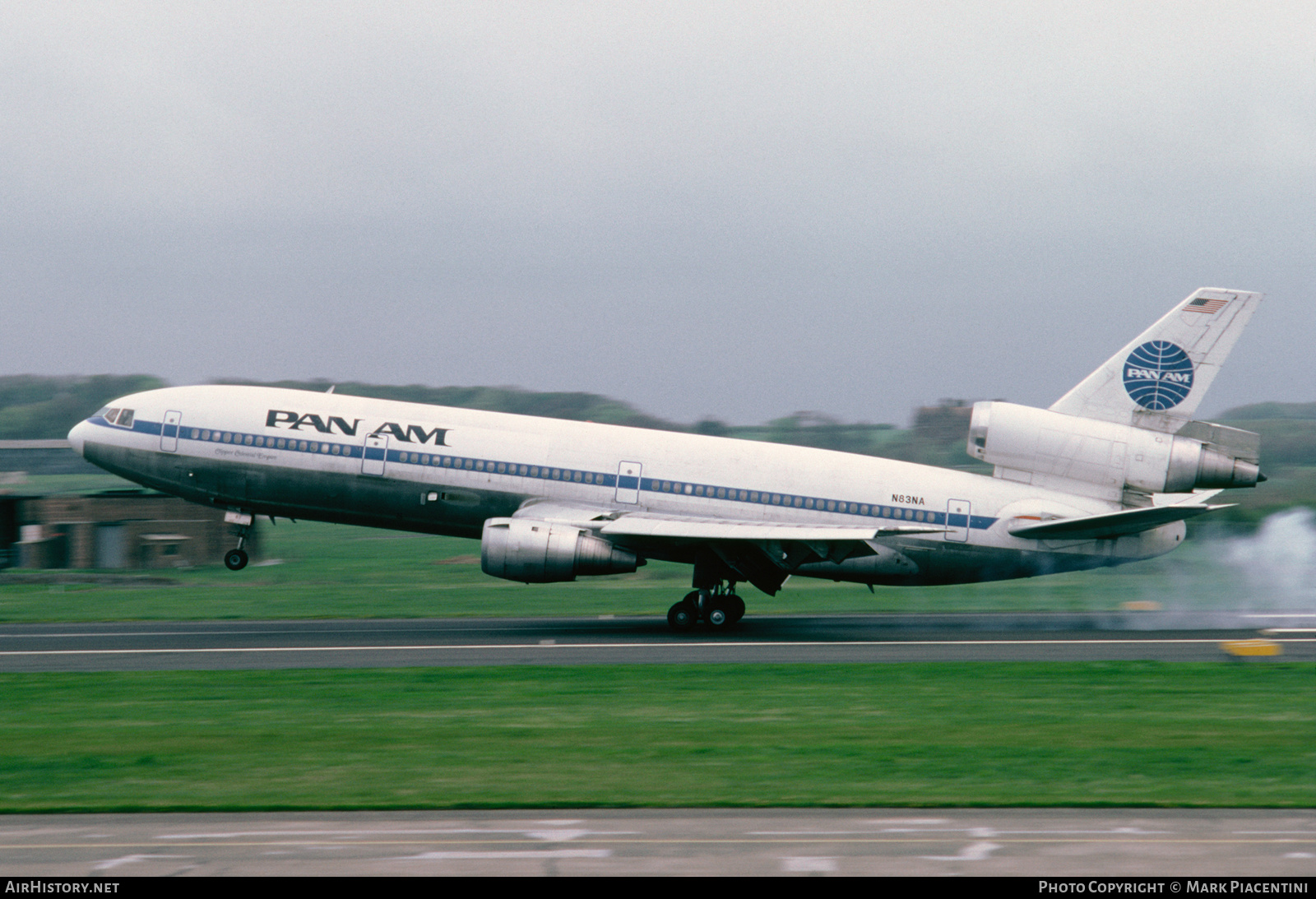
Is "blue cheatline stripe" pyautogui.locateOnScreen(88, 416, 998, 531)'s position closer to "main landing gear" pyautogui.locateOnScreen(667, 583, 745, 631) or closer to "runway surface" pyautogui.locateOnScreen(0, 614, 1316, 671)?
"main landing gear" pyautogui.locateOnScreen(667, 583, 745, 631)

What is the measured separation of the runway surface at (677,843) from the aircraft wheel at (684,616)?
57.6ft

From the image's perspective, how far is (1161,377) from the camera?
31.9m

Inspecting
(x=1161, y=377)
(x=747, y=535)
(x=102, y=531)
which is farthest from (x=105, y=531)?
(x=1161, y=377)

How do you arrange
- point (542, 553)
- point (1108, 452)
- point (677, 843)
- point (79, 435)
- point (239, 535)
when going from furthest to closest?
point (79, 435) → point (239, 535) → point (1108, 452) → point (542, 553) → point (677, 843)

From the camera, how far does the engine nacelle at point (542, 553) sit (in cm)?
2969

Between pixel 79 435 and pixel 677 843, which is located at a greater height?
pixel 79 435

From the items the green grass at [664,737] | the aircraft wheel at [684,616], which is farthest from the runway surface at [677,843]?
the aircraft wheel at [684,616]

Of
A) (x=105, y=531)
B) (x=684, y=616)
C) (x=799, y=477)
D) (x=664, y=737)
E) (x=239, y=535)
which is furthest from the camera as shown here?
(x=105, y=531)

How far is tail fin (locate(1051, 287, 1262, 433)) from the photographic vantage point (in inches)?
1256

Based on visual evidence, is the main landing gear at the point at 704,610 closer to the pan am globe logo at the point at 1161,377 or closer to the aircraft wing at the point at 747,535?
the aircraft wing at the point at 747,535

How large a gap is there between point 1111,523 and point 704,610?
10704 mm

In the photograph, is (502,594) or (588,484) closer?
(588,484)

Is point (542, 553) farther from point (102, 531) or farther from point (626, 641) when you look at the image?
point (102, 531)

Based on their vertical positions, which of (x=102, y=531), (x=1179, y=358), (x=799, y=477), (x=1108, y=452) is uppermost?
(x=1179, y=358)
